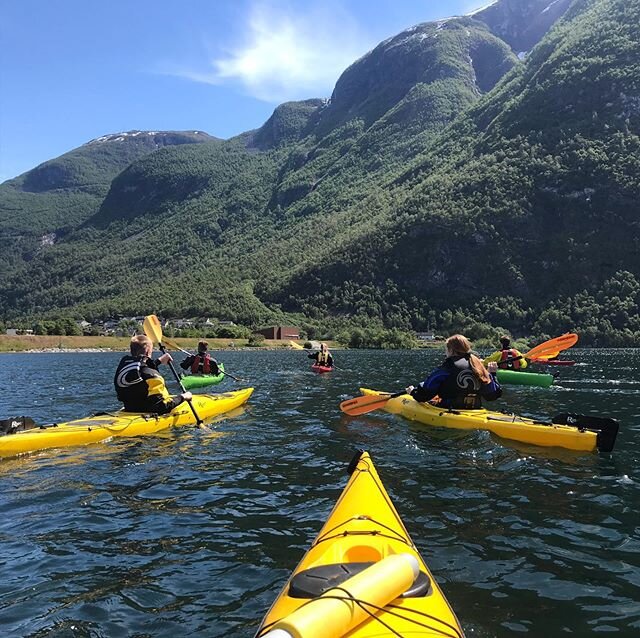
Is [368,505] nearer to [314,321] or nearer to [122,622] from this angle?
[122,622]

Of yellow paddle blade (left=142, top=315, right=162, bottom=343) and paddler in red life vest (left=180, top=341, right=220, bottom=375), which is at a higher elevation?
yellow paddle blade (left=142, top=315, right=162, bottom=343)

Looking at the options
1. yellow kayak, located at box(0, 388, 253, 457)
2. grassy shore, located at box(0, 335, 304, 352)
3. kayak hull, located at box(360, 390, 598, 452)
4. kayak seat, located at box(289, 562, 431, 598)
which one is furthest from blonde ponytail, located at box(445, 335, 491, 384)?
grassy shore, located at box(0, 335, 304, 352)

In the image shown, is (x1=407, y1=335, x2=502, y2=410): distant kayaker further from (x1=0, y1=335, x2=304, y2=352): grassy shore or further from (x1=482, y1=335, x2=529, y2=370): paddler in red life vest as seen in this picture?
(x1=0, y1=335, x2=304, y2=352): grassy shore

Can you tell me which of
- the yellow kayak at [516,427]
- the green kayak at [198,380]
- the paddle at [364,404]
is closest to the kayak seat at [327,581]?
the yellow kayak at [516,427]

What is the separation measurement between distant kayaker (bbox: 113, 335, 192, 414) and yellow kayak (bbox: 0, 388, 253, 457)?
0.82ft

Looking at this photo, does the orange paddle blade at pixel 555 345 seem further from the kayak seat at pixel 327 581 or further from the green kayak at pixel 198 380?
the kayak seat at pixel 327 581

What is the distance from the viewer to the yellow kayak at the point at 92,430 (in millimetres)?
10961

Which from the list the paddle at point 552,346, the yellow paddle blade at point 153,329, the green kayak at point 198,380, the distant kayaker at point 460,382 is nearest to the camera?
the distant kayaker at point 460,382

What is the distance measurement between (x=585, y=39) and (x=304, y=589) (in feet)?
668

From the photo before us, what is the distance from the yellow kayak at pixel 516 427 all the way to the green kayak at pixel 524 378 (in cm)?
1161

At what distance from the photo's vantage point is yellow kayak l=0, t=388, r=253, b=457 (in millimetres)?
10961

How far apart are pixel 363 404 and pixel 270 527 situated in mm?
8071

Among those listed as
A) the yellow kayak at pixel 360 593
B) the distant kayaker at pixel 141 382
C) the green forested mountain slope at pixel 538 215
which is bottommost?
the yellow kayak at pixel 360 593

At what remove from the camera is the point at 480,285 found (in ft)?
450
